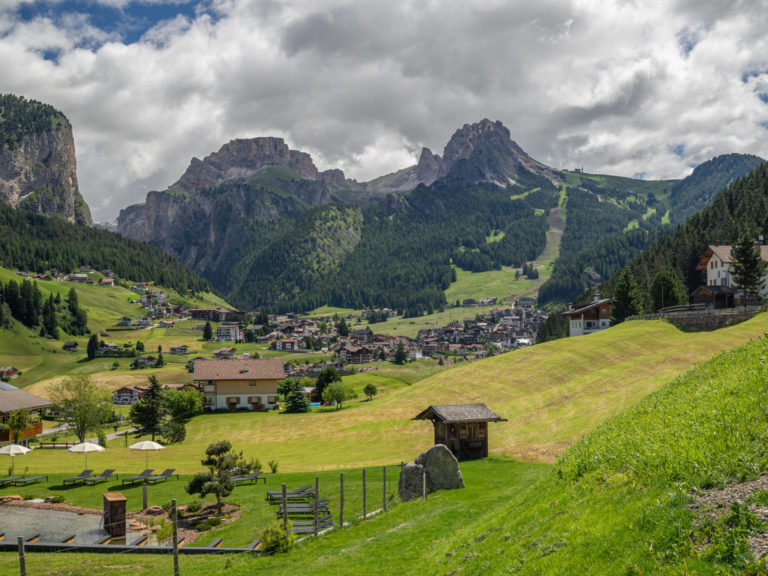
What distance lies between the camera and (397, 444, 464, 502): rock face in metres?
28.1

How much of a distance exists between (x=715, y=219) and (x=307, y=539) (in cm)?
15726

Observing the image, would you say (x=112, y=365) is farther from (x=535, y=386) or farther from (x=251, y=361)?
(x=535, y=386)

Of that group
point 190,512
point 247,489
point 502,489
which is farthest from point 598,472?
point 247,489

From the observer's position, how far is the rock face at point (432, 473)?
28078 mm

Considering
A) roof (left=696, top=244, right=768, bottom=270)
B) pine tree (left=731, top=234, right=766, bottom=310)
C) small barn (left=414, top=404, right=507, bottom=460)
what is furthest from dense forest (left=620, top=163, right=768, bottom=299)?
small barn (left=414, top=404, right=507, bottom=460)

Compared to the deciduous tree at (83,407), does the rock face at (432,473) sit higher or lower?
higher

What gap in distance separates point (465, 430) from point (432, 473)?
15.7m

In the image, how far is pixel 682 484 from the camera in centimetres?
1171

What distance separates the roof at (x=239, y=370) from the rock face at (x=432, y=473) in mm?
82066

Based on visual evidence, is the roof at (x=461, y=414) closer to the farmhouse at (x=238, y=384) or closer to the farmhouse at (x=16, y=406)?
the farmhouse at (x=16, y=406)

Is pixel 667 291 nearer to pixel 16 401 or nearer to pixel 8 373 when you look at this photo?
pixel 16 401

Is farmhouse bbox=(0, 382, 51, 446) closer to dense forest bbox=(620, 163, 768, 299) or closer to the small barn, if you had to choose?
the small barn

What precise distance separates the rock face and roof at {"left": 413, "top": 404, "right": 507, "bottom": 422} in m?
13.3

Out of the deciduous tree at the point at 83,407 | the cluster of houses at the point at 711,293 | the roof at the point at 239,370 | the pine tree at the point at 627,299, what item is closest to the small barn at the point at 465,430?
the deciduous tree at the point at 83,407
